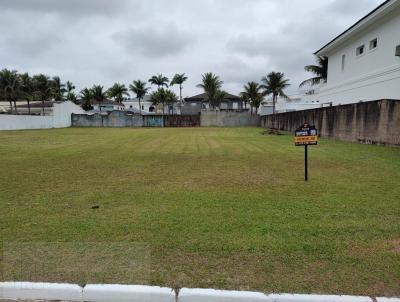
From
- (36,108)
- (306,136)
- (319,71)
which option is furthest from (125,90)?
(306,136)

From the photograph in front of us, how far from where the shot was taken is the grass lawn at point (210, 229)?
10.4 ft

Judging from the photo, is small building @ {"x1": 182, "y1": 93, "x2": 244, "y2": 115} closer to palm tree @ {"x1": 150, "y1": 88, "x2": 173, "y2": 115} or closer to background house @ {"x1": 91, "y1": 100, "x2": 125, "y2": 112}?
palm tree @ {"x1": 150, "y1": 88, "x2": 173, "y2": 115}

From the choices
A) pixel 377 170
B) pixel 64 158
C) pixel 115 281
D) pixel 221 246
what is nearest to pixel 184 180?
pixel 221 246

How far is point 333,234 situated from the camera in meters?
4.14

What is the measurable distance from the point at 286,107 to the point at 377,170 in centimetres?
4086

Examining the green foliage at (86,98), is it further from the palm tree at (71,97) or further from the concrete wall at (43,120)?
the concrete wall at (43,120)

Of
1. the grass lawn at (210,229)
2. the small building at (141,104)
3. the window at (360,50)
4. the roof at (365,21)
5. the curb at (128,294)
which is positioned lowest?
the curb at (128,294)

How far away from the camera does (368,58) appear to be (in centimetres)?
1984

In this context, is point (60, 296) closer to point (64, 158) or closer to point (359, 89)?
point (64, 158)

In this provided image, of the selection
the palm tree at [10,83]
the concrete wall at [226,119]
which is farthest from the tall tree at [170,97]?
the palm tree at [10,83]

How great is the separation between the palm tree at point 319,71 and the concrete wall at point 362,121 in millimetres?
11162

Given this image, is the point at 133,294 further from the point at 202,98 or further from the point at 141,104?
the point at 141,104

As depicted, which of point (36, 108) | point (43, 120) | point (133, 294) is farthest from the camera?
point (36, 108)

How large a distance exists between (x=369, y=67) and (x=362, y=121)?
5.91m
